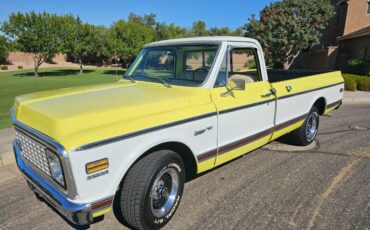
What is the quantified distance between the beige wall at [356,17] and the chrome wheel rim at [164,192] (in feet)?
84.9

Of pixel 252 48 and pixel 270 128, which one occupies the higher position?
pixel 252 48

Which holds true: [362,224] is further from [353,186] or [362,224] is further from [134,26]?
[134,26]

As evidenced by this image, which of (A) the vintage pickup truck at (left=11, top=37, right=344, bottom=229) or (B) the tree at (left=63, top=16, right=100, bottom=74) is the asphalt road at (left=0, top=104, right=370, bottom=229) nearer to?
(A) the vintage pickup truck at (left=11, top=37, right=344, bottom=229)

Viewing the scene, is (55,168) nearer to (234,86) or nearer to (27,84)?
(234,86)

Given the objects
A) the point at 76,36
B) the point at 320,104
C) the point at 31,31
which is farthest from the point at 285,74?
the point at 76,36

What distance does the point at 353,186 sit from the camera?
3904 millimetres

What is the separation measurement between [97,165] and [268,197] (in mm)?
2334

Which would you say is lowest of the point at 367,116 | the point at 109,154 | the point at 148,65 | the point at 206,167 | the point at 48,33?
the point at 367,116

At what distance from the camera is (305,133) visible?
209 inches

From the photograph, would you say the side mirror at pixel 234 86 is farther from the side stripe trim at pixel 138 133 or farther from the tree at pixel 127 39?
the tree at pixel 127 39

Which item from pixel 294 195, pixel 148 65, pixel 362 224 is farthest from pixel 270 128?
pixel 148 65

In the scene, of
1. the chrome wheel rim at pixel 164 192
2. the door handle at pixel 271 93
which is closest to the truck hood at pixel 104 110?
the chrome wheel rim at pixel 164 192

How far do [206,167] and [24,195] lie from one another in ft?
8.08

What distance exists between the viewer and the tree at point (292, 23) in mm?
19922
